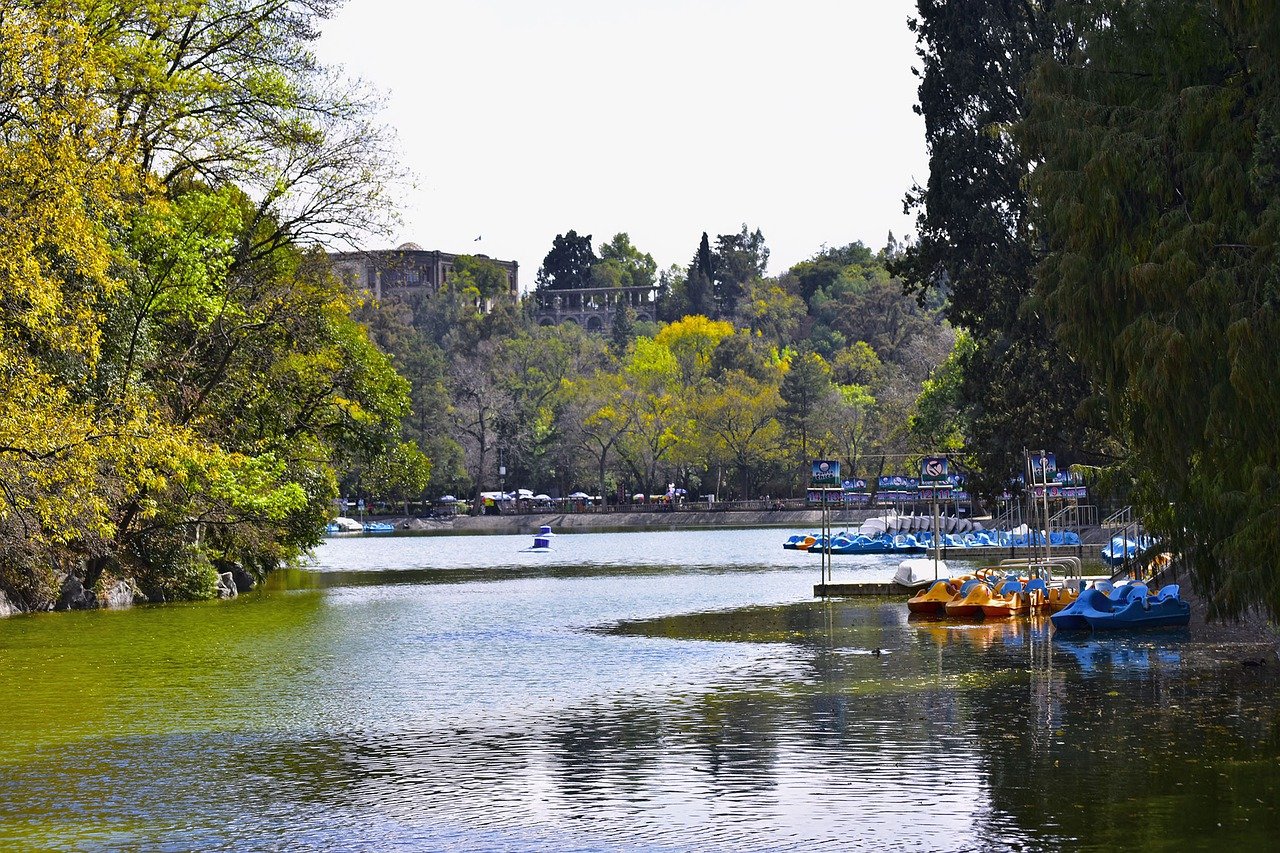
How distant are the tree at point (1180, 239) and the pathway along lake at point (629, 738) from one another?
2837mm

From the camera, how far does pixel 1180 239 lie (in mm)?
15797

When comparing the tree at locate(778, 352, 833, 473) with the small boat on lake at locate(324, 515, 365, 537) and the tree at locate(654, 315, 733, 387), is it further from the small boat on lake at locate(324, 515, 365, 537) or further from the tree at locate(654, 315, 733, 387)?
the small boat on lake at locate(324, 515, 365, 537)

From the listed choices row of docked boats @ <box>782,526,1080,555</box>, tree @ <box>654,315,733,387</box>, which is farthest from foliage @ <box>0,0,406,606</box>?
tree @ <box>654,315,733,387</box>

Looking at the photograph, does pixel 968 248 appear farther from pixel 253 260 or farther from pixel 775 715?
pixel 775 715

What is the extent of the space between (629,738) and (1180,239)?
7688mm

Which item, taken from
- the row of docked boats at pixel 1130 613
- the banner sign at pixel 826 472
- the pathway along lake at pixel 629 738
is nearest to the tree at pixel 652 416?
the banner sign at pixel 826 472

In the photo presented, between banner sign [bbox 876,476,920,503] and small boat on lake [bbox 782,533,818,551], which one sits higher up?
banner sign [bbox 876,476,920,503]

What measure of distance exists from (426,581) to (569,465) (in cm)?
8394

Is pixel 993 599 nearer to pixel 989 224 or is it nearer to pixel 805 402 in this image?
pixel 989 224

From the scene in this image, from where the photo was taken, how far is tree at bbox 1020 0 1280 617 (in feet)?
50.2

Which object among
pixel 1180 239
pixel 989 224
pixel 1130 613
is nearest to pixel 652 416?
pixel 989 224

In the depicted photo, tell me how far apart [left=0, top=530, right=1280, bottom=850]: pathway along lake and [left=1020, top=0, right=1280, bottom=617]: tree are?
9.31ft

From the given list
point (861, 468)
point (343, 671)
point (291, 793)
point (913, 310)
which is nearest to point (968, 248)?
point (343, 671)

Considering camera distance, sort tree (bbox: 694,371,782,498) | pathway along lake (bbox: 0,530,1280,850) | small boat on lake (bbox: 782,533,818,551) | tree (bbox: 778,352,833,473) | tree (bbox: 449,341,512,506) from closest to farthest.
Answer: pathway along lake (bbox: 0,530,1280,850) → small boat on lake (bbox: 782,533,818,551) → tree (bbox: 778,352,833,473) → tree (bbox: 694,371,782,498) → tree (bbox: 449,341,512,506)
